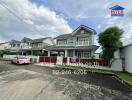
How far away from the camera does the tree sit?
1448 cm

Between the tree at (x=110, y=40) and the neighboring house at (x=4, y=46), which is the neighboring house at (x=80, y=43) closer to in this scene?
the tree at (x=110, y=40)

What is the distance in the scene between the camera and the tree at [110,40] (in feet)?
47.5

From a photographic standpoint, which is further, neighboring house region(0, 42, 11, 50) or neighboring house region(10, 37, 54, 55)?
neighboring house region(0, 42, 11, 50)

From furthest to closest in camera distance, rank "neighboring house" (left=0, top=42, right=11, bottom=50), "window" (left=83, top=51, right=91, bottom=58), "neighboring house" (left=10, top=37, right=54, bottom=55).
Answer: "neighboring house" (left=0, top=42, right=11, bottom=50) < "neighboring house" (left=10, top=37, right=54, bottom=55) < "window" (left=83, top=51, right=91, bottom=58)

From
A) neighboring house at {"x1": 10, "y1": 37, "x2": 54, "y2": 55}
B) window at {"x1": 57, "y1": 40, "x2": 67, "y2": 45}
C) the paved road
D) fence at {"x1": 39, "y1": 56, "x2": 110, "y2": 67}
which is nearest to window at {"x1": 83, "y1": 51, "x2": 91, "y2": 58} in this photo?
fence at {"x1": 39, "y1": 56, "x2": 110, "y2": 67}

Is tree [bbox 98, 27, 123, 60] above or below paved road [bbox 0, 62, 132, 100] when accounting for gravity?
above

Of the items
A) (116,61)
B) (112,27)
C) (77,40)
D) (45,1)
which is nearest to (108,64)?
(116,61)

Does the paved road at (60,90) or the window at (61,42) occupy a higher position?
the window at (61,42)

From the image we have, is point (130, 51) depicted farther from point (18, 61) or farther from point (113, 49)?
point (18, 61)

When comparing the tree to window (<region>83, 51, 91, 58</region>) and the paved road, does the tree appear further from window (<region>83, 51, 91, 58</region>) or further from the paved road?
the paved road

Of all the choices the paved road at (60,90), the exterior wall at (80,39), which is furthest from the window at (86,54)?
the paved road at (60,90)

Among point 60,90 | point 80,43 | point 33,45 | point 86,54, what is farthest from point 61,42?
point 60,90

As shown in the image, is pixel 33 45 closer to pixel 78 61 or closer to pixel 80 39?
pixel 80 39

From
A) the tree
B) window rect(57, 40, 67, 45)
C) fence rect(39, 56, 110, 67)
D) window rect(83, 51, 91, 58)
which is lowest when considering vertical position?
fence rect(39, 56, 110, 67)
